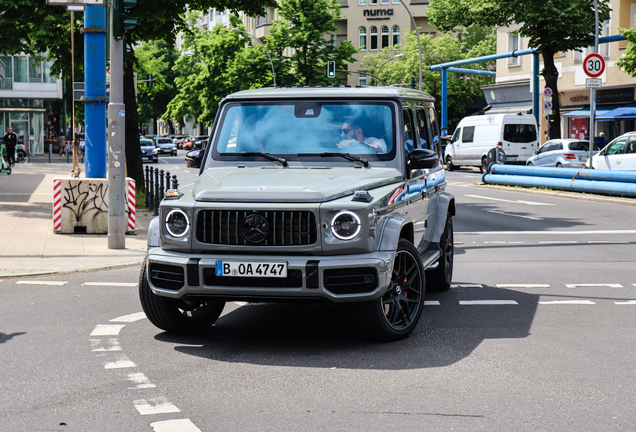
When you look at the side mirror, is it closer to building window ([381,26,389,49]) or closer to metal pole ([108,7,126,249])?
metal pole ([108,7,126,249])

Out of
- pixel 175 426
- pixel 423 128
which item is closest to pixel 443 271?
pixel 423 128

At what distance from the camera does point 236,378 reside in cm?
546

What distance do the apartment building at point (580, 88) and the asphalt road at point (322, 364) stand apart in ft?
115

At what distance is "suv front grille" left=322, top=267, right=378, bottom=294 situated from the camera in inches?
232

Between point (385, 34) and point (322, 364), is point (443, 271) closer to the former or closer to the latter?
point (322, 364)

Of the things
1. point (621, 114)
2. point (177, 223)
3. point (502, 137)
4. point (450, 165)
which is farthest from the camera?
point (621, 114)

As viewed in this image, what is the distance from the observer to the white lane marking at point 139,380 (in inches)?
208

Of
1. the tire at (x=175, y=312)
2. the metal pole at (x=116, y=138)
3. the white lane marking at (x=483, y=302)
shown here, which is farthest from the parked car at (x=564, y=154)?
the tire at (x=175, y=312)

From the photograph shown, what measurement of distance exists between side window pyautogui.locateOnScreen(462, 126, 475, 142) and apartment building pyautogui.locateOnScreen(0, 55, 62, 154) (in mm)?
36135

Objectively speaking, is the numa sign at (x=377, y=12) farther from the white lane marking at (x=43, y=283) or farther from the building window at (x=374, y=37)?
the white lane marking at (x=43, y=283)

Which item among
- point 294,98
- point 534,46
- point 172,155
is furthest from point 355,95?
point 172,155

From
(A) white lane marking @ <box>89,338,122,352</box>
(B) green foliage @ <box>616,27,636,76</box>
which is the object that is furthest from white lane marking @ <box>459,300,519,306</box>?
(B) green foliage @ <box>616,27,636,76</box>

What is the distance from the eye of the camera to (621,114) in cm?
4169

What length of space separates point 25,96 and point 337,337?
6336 cm
